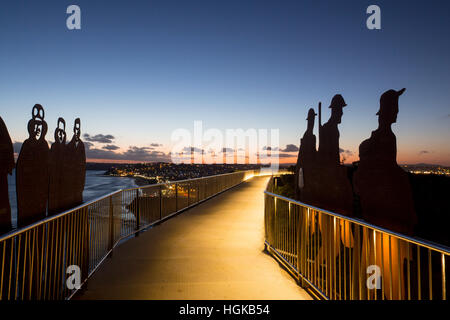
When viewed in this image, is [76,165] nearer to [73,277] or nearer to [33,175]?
[33,175]

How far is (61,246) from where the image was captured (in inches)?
121

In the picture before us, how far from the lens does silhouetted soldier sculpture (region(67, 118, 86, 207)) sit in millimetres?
4250

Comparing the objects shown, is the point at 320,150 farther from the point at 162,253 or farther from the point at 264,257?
the point at 162,253

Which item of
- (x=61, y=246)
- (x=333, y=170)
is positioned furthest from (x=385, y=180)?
(x=61, y=246)

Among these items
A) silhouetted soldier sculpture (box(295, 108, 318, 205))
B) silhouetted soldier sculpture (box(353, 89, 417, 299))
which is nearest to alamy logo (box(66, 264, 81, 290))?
silhouetted soldier sculpture (box(353, 89, 417, 299))

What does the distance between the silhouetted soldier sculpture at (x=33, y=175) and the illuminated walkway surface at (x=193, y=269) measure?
50.8 inches

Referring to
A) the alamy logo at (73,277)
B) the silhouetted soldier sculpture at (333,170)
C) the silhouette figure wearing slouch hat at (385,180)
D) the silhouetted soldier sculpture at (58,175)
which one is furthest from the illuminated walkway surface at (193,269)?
the silhouette figure wearing slouch hat at (385,180)

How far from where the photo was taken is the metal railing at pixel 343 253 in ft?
7.44

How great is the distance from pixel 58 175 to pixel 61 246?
1.27 m

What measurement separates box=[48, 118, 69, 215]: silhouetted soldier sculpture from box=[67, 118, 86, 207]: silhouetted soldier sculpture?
6.3 inches

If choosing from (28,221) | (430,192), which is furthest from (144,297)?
(430,192)

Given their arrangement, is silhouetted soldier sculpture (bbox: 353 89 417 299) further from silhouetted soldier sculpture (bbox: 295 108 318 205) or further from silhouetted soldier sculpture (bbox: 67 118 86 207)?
silhouetted soldier sculpture (bbox: 67 118 86 207)

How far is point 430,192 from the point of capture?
34.4 m

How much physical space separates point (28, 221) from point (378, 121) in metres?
6.09
